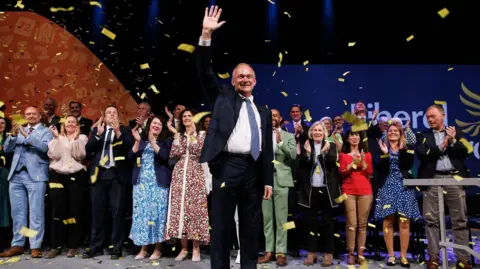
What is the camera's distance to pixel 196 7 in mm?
6941

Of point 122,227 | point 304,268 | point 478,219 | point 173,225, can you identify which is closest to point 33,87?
point 122,227

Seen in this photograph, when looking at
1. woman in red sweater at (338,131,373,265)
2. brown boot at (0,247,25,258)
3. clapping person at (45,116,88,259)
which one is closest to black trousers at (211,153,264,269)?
woman in red sweater at (338,131,373,265)

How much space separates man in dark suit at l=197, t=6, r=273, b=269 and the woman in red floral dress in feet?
6.11

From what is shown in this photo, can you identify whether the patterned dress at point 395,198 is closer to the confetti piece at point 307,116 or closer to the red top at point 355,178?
the red top at point 355,178

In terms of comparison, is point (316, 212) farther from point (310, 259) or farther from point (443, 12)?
point (443, 12)

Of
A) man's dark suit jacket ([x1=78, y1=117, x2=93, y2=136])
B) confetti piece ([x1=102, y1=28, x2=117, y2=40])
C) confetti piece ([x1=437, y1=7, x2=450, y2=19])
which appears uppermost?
confetti piece ([x1=437, y1=7, x2=450, y2=19])

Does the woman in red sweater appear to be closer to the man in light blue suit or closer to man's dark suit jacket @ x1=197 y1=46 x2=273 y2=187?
man's dark suit jacket @ x1=197 y1=46 x2=273 y2=187

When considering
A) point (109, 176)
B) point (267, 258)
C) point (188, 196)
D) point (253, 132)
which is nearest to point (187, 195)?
point (188, 196)

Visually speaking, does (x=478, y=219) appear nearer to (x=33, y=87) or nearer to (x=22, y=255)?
(x=22, y=255)

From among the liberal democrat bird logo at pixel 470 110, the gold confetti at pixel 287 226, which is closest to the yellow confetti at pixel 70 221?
the gold confetti at pixel 287 226

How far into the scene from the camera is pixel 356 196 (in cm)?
455

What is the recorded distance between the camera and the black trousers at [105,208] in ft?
15.7

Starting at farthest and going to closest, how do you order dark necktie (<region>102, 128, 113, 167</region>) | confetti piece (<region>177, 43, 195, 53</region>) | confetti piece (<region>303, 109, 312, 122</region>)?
1. confetti piece (<region>177, 43, 195, 53</region>)
2. confetti piece (<region>303, 109, 312, 122</region>)
3. dark necktie (<region>102, 128, 113, 167</region>)

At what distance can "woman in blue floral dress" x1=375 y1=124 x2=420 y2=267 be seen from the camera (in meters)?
4.49
